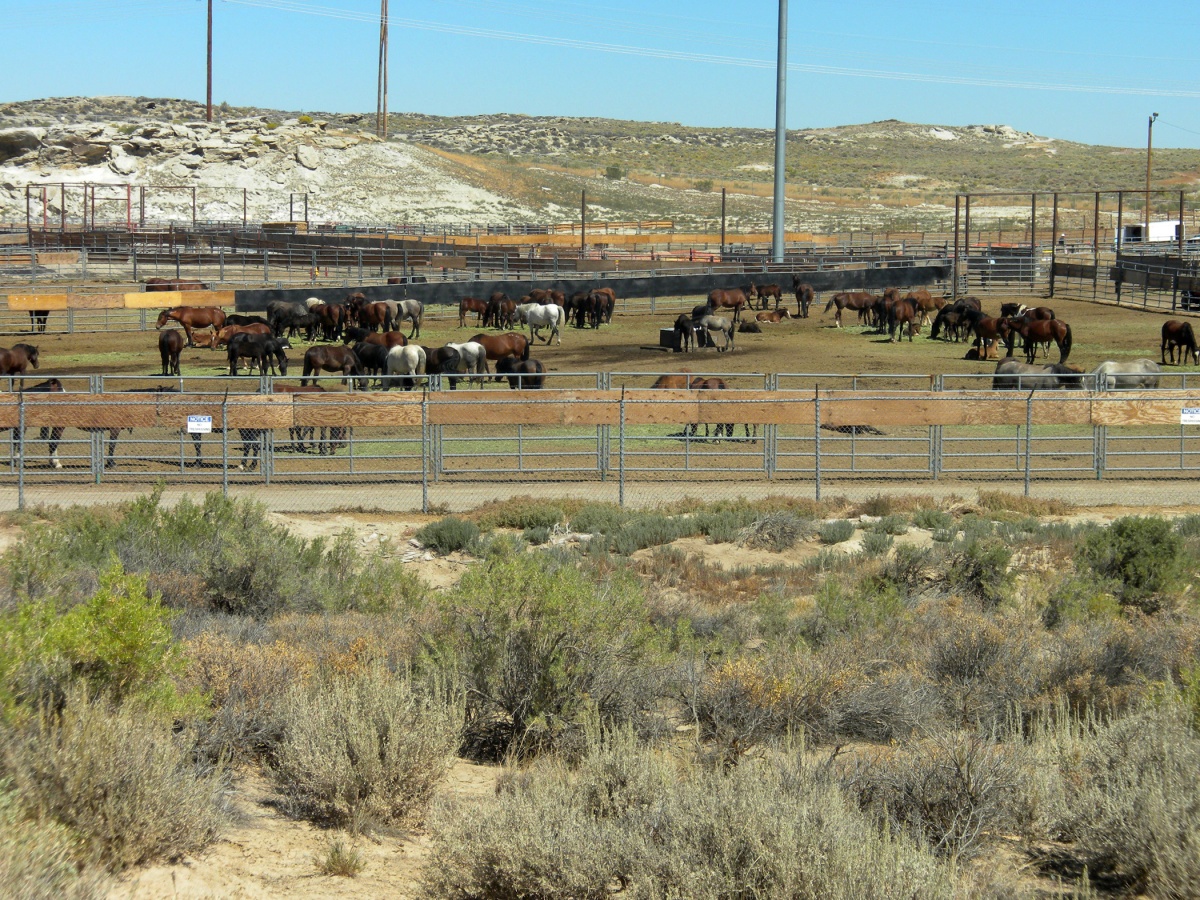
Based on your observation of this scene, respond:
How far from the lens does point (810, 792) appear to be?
214 inches

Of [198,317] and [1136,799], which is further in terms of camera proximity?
[198,317]

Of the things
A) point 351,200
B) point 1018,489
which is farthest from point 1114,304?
point 351,200

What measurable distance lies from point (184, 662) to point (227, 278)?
52314 mm

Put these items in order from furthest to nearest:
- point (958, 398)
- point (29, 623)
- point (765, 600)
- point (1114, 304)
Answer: point (1114, 304) → point (958, 398) → point (765, 600) → point (29, 623)

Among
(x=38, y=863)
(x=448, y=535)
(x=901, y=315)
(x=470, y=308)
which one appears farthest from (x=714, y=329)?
(x=38, y=863)

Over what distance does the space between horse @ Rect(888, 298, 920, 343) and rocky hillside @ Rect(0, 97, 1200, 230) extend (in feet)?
164

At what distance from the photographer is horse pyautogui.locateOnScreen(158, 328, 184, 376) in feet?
98.8

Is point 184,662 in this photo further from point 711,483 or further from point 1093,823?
point 711,483

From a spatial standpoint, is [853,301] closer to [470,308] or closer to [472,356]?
[470,308]

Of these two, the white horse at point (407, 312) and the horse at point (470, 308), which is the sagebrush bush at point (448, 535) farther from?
the horse at point (470, 308)

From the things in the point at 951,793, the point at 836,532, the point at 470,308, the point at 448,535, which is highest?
the point at 470,308

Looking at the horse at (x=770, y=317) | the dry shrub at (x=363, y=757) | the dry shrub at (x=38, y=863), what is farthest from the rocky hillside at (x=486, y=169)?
the dry shrub at (x=38, y=863)

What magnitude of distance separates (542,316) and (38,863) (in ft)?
119

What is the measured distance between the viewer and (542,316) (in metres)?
40.2
